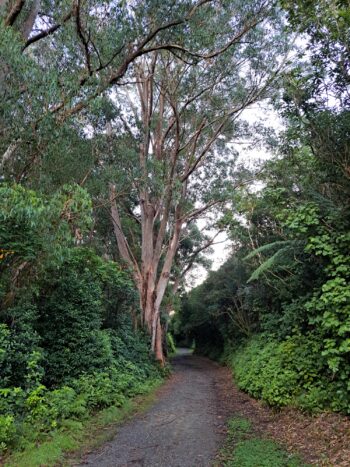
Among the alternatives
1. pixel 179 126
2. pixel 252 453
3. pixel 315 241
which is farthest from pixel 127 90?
pixel 252 453

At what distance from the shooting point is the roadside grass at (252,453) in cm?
505

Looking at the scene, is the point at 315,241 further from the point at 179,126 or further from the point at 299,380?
the point at 179,126

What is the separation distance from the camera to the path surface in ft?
17.6

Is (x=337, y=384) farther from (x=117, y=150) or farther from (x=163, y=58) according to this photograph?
(x=163, y=58)

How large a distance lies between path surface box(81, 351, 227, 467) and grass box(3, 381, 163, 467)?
0.25 meters

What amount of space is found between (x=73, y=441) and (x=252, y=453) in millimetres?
2853

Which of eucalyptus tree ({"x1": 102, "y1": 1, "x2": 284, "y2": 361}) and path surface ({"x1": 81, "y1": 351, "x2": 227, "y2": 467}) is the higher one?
eucalyptus tree ({"x1": 102, "y1": 1, "x2": 284, "y2": 361})

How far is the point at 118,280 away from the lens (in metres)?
12.3

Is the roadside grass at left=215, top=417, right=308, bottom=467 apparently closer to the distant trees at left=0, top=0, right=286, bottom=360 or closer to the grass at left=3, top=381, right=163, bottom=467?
the grass at left=3, top=381, right=163, bottom=467

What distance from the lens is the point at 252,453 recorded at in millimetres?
5484

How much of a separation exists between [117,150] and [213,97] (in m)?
4.38

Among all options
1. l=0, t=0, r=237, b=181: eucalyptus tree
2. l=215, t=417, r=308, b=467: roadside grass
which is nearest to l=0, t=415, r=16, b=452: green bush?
l=215, t=417, r=308, b=467: roadside grass

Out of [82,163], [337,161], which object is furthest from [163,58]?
[337,161]

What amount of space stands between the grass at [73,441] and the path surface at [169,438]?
9.7 inches
